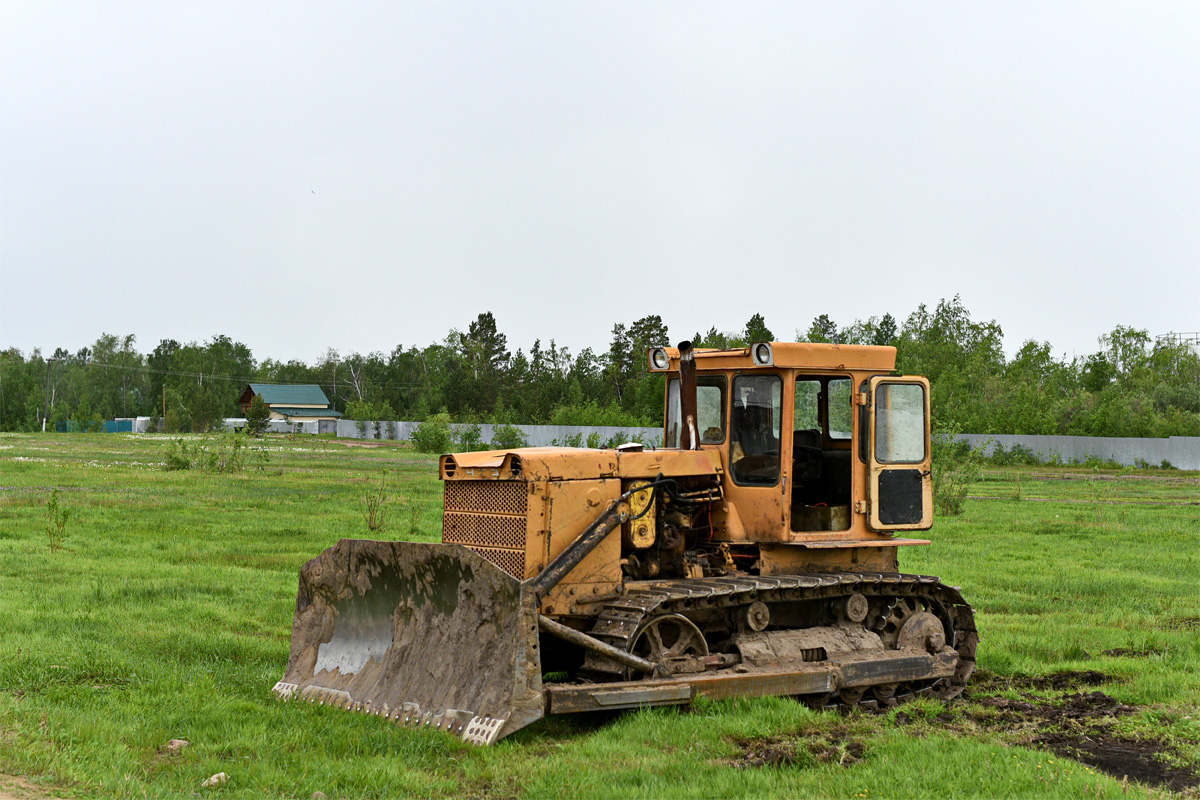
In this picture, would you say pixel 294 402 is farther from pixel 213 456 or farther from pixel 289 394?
pixel 213 456

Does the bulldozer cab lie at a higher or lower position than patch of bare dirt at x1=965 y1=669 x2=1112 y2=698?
higher

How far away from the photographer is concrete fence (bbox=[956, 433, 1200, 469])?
181 ft

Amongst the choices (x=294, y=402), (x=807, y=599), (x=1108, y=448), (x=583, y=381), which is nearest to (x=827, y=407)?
(x=807, y=599)

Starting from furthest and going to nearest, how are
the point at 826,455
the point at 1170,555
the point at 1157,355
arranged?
the point at 1157,355
the point at 1170,555
the point at 826,455

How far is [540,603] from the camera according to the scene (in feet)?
28.2

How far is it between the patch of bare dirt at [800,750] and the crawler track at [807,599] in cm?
121

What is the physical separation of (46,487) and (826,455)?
24799 mm

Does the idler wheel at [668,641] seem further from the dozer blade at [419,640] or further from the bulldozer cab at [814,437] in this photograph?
the bulldozer cab at [814,437]

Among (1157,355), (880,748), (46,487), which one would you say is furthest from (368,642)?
(1157,355)

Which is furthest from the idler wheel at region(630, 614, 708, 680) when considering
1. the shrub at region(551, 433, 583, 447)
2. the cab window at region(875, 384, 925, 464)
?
the shrub at region(551, 433, 583, 447)

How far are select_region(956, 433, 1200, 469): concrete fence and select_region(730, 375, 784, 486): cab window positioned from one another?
155 ft

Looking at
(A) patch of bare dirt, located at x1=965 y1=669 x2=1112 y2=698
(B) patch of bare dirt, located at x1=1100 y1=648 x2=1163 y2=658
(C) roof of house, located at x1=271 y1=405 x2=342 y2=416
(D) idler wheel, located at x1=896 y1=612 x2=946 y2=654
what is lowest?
(A) patch of bare dirt, located at x1=965 y1=669 x2=1112 y2=698

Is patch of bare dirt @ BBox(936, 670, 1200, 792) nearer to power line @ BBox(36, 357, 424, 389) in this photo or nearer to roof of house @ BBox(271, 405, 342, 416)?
power line @ BBox(36, 357, 424, 389)

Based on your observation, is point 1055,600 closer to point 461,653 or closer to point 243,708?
point 461,653
